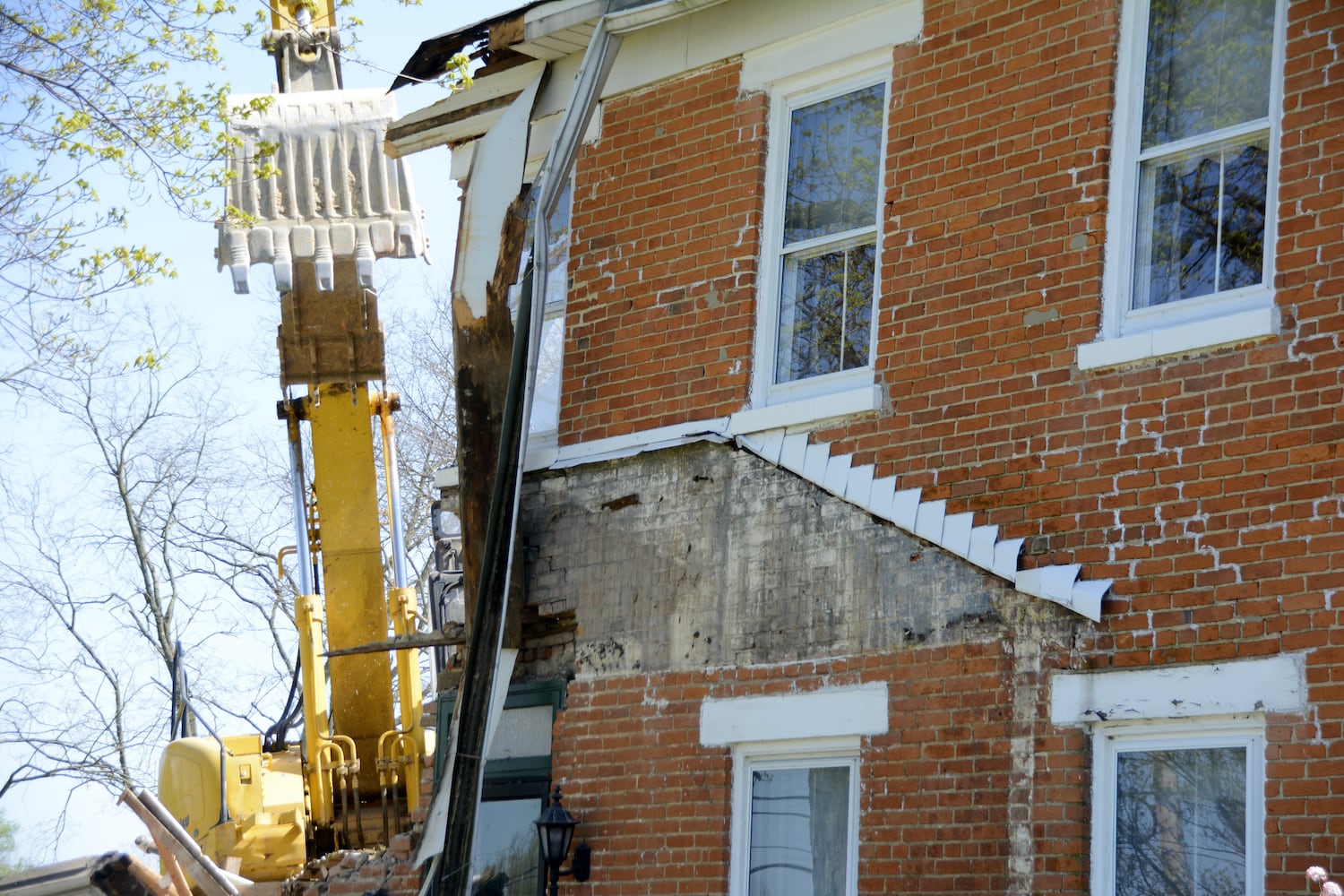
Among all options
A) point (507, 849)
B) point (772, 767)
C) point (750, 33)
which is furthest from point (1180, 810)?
point (750, 33)

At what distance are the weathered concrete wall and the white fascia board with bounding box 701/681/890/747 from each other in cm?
21

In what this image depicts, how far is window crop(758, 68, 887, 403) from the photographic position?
8.83 metres

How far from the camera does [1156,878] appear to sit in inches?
269

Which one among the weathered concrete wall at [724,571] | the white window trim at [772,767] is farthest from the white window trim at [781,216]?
the white window trim at [772,767]

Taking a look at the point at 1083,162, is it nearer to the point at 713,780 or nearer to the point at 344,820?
the point at 713,780

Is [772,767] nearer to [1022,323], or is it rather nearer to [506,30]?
[1022,323]

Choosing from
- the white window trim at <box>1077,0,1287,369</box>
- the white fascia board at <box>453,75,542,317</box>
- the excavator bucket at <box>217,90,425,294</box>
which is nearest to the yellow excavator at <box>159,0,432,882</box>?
the excavator bucket at <box>217,90,425,294</box>

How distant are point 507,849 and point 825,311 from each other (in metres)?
3.61

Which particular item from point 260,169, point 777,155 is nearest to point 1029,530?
point 777,155

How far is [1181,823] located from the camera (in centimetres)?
683

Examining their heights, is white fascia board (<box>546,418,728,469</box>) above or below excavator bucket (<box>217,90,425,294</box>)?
below

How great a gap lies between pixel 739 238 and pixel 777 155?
1.75 ft

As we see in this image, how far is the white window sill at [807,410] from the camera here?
8.38 meters

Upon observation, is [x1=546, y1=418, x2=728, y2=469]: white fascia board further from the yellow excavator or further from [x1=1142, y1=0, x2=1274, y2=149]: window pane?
the yellow excavator
